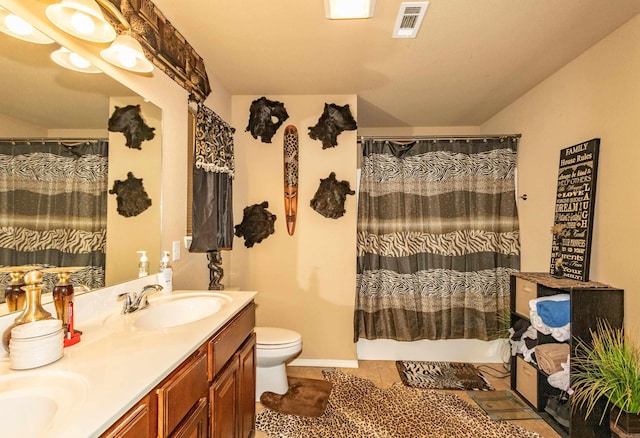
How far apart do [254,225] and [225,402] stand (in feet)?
5.48

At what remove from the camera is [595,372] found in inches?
66.9

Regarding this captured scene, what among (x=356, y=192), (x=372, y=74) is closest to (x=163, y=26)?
(x=372, y=74)

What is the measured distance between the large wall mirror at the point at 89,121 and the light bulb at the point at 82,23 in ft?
0.52

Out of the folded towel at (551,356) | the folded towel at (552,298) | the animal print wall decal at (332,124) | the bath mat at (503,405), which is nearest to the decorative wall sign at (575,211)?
the folded towel at (552,298)

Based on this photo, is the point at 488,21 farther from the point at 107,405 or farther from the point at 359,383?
the point at 359,383

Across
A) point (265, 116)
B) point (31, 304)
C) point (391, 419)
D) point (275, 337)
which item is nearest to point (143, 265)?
point (31, 304)

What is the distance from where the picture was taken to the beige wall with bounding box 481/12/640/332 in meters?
1.70

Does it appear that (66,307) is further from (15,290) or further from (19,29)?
(19,29)

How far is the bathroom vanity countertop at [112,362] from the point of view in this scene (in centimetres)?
65

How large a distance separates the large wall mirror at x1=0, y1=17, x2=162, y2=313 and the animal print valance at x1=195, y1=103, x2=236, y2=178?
0.35 meters

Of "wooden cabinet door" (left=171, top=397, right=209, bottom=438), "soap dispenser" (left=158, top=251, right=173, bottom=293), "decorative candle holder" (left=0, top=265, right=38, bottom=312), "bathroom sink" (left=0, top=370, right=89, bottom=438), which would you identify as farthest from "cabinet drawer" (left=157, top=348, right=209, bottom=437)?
"soap dispenser" (left=158, top=251, right=173, bottom=293)

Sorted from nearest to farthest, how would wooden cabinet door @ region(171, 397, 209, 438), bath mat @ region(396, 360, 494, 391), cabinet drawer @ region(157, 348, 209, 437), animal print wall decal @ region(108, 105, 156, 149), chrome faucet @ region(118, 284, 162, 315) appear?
cabinet drawer @ region(157, 348, 209, 437), wooden cabinet door @ region(171, 397, 209, 438), chrome faucet @ region(118, 284, 162, 315), animal print wall decal @ region(108, 105, 156, 149), bath mat @ region(396, 360, 494, 391)

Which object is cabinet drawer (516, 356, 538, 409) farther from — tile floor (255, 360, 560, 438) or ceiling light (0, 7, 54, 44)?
ceiling light (0, 7, 54, 44)

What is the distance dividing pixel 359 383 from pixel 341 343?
0.40 metres
